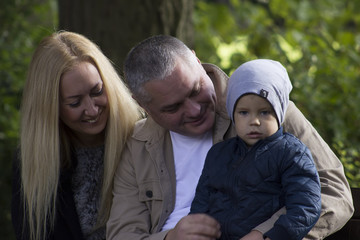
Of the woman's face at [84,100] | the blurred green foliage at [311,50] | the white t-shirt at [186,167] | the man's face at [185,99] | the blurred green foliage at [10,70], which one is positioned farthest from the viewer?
the blurred green foliage at [10,70]

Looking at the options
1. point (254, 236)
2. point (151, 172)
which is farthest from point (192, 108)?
point (254, 236)

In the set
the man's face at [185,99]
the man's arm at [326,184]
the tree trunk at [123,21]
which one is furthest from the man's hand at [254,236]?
the tree trunk at [123,21]

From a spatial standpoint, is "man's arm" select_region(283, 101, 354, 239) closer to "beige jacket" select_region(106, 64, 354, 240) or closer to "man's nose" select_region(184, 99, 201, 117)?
"beige jacket" select_region(106, 64, 354, 240)

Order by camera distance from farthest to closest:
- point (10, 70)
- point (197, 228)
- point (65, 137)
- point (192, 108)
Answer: point (10, 70) < point (65, 137) < point (192, 108) < point (197, 228)

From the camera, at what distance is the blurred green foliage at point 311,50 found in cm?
448

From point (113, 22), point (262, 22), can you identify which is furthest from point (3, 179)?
point (262, 22)

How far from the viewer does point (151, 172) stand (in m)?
3.21

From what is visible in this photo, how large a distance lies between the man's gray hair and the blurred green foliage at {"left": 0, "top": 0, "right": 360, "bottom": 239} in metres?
0.96

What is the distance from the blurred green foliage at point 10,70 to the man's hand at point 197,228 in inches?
111

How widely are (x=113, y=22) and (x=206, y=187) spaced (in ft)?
8.15

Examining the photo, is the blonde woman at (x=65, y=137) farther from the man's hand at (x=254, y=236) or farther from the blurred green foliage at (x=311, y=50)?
the blurred green foliage at (x=311, y=50)

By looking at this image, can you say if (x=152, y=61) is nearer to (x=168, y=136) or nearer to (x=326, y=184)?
(x=168, y=136)

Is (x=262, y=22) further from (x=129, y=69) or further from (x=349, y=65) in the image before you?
(x=129, y=69)

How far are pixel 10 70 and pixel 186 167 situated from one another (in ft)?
10.6
